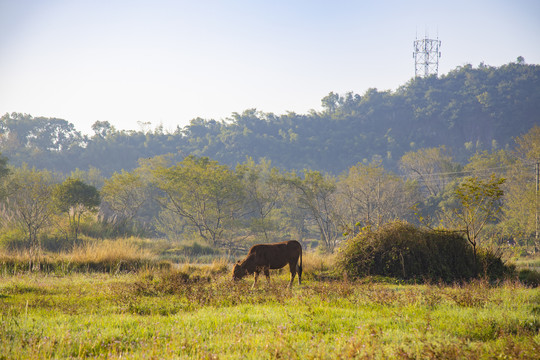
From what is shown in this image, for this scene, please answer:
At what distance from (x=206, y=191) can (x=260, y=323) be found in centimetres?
3030

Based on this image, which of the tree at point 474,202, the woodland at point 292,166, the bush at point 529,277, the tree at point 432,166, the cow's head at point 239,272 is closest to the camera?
the cow's head at point 239,272

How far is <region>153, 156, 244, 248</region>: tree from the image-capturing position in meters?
36.8

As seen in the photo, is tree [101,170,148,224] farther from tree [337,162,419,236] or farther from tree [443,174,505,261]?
tree [443,174,505,261]

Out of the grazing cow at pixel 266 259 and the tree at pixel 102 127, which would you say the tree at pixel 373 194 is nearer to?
the grazing cow at pixel 266 259

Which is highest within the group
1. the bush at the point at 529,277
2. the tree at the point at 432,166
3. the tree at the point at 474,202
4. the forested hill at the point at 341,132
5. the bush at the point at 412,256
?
the forested hill at the point at 341,132

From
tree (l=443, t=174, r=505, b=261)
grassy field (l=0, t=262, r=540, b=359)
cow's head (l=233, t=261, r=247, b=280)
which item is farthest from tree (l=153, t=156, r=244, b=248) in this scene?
grassy field (l=0, t=262, r=540, b=359)

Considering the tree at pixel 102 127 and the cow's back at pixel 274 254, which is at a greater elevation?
the tree at pixel 102 127

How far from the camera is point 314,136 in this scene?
4373 inches

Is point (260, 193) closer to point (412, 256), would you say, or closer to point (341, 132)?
point (412, 256)

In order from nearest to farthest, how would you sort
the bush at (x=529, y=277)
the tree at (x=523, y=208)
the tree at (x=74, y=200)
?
the bush at (x=529, y=277), the tree at (x=74, y=200), the tree at (x=523, y=208)

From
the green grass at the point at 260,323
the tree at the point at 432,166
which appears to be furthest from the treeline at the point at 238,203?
the green grass at the point at 260,323

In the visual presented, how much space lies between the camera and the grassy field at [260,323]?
16.5 ft

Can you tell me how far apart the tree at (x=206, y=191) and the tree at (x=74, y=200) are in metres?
8.53

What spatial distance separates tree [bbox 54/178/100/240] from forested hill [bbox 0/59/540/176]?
229ft
